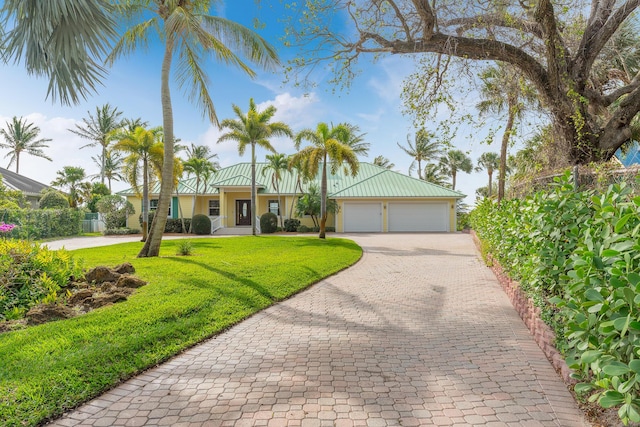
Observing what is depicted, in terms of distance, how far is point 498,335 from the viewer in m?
4.92

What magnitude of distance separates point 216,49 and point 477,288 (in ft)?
36.1

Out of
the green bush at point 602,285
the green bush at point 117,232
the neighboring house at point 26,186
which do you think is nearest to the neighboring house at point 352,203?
the green bush at point 117,232

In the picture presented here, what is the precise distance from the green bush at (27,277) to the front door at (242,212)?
23.2 metres

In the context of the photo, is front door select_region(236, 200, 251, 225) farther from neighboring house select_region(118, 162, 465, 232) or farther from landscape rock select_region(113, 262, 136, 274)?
landscape rock select_region(113, 262, 136, 274)

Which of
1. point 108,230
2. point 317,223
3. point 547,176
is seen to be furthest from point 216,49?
point 108,230

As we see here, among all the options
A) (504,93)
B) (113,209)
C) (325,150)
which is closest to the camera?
(504,93)

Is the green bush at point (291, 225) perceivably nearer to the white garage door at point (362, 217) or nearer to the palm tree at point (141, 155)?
the white garage door at point (362, 217)

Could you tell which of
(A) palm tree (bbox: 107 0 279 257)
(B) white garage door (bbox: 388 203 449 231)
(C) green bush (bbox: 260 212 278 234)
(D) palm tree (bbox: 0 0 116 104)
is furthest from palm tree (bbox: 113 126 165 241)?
(B) white garage door (bbox: 388 203 449 231)

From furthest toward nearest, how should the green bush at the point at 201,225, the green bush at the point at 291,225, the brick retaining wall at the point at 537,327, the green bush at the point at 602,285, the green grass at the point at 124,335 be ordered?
the green bush at the point at 291,225
the green bush at the point at 201,225
the brick retaining wall at the point at 537,327
the green grass at the point at 124,335
the green bush at the point at 602,285

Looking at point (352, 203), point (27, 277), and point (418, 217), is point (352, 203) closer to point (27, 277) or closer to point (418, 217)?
point (418, 217)

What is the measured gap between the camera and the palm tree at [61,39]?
14.5ft

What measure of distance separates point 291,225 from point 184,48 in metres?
17.1

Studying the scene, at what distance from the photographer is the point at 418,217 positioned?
94.0 ft

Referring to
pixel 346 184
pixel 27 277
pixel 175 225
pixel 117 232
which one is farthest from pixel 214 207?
pixel 27 277
